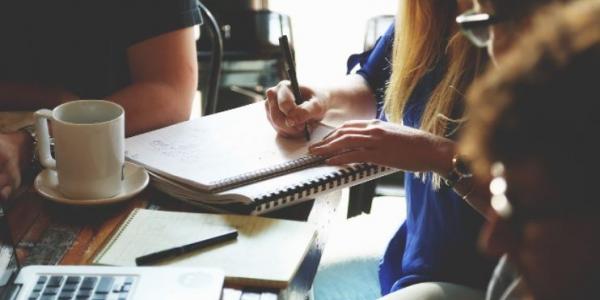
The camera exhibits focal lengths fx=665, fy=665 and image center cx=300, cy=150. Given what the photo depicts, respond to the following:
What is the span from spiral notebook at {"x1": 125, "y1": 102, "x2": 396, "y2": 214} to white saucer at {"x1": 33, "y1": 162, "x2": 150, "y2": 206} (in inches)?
0.7

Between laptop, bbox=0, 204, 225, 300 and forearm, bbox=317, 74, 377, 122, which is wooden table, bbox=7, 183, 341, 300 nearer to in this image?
laptop, bbox=0, 204, 225, 300

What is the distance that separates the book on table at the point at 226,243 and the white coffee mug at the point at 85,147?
7 centimetres

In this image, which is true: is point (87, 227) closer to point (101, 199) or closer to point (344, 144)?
point (101, 199)

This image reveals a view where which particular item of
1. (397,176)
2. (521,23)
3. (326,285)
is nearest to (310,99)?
(326,285)

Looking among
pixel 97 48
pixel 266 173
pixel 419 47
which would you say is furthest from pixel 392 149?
pixel 97 48

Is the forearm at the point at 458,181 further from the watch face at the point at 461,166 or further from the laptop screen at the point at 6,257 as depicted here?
the laptop screen at the point at 6,257

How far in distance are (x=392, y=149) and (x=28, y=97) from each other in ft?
2.35

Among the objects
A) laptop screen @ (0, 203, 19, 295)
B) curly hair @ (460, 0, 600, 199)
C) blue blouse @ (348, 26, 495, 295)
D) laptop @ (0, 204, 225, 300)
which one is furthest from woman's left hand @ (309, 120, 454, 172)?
curly hair @ (460, 0, 600, 199)

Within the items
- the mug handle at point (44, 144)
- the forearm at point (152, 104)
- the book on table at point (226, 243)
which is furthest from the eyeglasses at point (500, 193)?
the forearm at point (152, 104)

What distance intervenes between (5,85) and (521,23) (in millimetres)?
1075

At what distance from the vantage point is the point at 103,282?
2.34 ft

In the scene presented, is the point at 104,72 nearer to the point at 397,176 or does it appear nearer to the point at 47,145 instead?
the point at 47,145

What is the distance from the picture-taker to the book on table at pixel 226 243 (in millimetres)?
762

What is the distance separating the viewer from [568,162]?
0.38 meters
